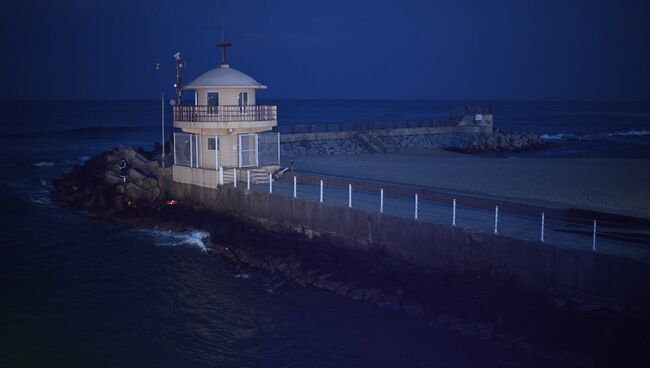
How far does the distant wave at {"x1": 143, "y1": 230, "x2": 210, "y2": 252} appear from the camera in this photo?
23.1 metres

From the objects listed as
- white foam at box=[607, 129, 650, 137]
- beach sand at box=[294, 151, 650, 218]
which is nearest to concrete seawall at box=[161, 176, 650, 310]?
beach sand at box=[294, 151, 650, 218]

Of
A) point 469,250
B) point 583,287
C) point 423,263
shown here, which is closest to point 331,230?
point 423,263

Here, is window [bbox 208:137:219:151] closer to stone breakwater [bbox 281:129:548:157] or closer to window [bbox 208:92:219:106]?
window [bbox 208:92:219:106]

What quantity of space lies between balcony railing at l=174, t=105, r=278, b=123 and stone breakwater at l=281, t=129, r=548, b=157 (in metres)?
13.0

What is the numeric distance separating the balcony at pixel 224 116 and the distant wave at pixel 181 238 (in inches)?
176

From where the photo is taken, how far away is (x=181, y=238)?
2403 cm

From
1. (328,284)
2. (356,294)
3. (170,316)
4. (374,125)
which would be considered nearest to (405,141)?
(374,125)

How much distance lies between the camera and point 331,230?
2008 cm

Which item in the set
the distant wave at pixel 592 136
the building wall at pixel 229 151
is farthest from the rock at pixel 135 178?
the distant wave at pixel 592 136

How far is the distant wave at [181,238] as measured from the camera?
23120 millimetres

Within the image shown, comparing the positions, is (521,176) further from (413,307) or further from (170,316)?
(170,316)

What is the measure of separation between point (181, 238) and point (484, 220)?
12.0 meters

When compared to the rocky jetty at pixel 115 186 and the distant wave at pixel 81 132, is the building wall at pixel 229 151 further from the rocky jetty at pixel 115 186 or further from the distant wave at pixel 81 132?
Answer: the distant wave at pixel 81 132

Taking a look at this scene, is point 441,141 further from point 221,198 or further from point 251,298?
point 251,298
